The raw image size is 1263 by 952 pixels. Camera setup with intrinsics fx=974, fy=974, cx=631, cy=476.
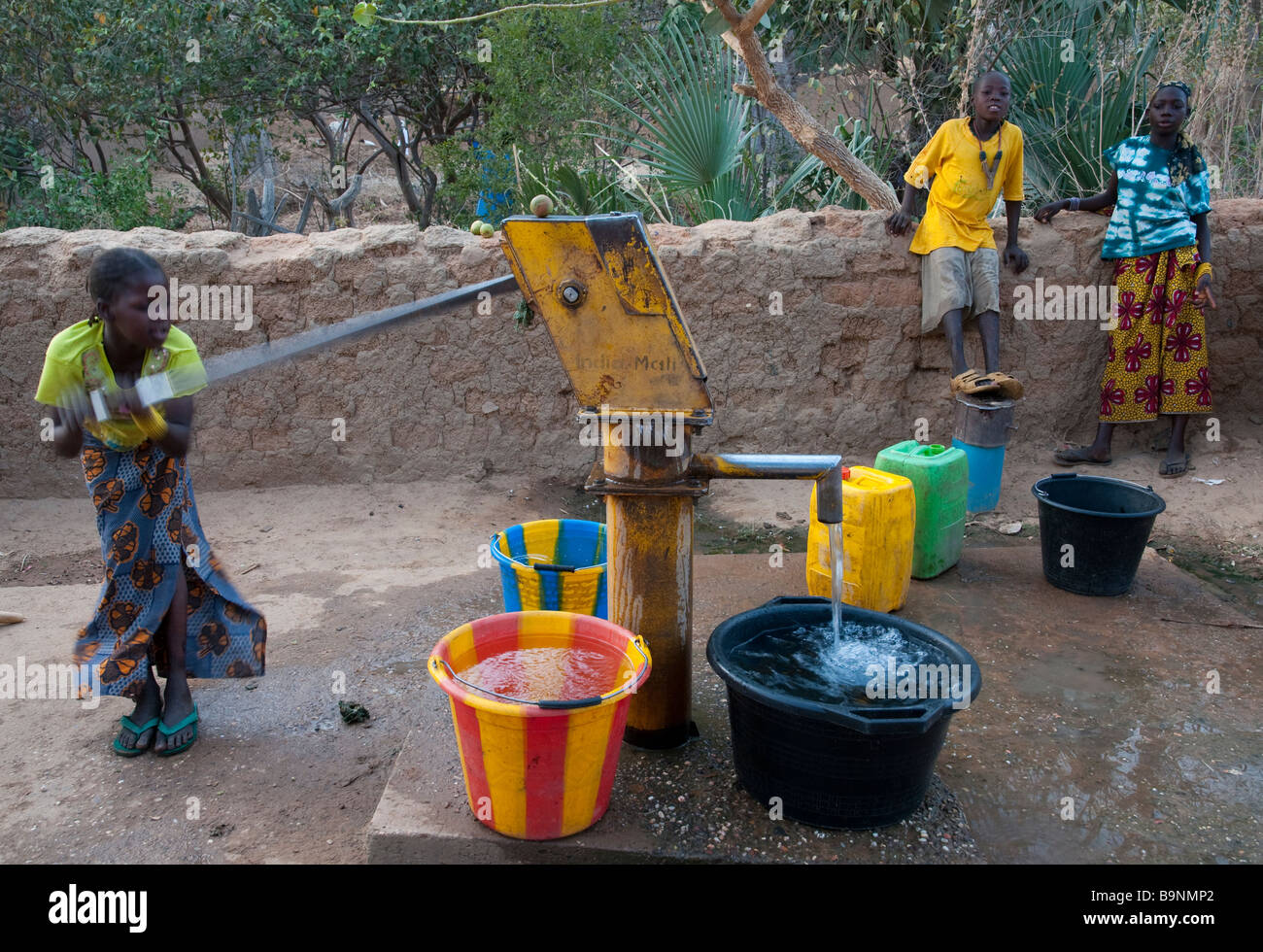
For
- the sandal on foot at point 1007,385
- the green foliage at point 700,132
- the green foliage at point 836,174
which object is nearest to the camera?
the sandal on foot at point 1007,385

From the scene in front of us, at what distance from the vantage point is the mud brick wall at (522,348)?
450 centimetres

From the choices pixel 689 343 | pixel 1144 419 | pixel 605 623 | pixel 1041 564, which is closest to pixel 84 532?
pixel 605 623

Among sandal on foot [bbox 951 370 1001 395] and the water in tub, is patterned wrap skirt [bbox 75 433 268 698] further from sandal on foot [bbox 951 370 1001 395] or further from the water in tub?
sandal on foot [bbox 951 370 1001 395]

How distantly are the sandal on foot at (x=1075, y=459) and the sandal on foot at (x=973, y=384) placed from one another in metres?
0.75

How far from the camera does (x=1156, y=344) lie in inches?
185

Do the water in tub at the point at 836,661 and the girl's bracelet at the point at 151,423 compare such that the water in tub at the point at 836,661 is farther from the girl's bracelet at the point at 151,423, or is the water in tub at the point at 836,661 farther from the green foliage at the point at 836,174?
the green foliage at the point at 836,174

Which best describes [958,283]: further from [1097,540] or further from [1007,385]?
[1097,540]

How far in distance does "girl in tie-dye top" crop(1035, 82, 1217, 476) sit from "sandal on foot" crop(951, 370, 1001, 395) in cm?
84

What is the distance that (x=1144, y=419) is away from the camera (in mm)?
4785

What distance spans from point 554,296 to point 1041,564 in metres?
2.56
